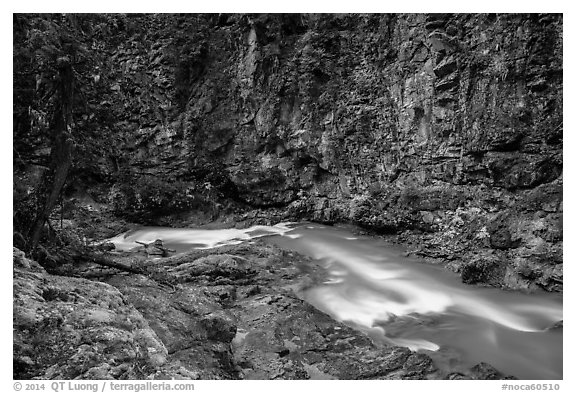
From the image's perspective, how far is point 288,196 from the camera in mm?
9375

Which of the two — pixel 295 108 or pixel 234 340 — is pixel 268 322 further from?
pixel 295 108

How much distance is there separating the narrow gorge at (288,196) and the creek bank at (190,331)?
0.7 inches

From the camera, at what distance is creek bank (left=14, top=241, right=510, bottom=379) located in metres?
2.62

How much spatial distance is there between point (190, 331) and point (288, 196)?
5.97 m

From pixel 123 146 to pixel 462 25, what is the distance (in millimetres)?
7520

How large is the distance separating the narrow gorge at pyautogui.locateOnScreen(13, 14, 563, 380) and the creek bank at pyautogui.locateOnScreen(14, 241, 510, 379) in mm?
19

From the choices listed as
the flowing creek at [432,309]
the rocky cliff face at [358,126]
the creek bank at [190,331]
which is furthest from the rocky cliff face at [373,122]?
the creek bank at [190,331]

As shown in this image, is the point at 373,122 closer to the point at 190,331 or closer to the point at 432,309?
the point at 432,309

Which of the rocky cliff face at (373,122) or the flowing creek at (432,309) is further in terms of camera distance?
the rocky cliff face at (373,122)

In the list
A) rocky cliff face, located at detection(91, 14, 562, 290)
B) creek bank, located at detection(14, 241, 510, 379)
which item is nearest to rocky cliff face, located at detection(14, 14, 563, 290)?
rocky cliff face, located at detection(91, 14, 562, 290)

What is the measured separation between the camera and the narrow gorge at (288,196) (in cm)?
365

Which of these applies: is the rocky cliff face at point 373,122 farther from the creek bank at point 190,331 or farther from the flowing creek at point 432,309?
the creek bank at point 190,331

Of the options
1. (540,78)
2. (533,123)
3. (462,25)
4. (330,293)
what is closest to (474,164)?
(533,123)

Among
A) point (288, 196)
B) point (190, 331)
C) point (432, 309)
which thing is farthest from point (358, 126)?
point (190, 331)
